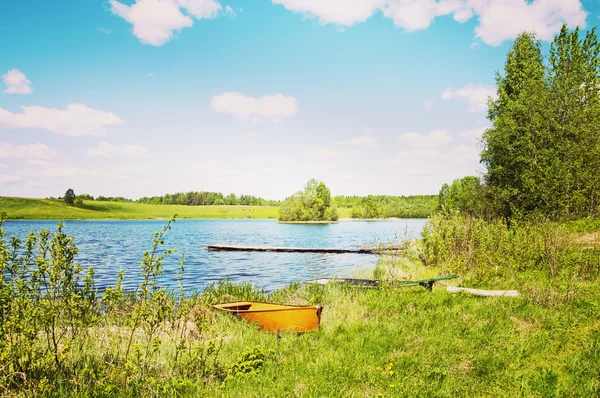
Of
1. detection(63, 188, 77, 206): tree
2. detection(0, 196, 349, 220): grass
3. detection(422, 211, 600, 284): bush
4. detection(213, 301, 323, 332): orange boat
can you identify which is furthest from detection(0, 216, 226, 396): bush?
detection(63, 188, 77, 206): tree

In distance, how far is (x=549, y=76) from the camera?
1166 inches

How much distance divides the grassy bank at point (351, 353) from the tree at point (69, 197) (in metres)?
172

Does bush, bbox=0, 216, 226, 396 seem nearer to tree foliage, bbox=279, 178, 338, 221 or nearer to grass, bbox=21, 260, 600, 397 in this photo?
grass, bbox=21, 260, 600, 397

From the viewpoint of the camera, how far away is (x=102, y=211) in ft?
516

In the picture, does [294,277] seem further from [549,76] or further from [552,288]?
[549,76]

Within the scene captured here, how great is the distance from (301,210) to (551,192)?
9536 centimetres

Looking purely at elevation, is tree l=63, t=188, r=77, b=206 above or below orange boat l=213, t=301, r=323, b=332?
above

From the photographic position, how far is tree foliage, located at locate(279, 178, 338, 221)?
118m

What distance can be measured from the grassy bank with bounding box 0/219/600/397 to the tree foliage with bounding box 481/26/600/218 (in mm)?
16903

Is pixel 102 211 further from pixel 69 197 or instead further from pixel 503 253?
pixel 503 253

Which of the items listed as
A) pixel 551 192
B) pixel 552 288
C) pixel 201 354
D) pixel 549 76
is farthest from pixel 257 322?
pixel 549 76

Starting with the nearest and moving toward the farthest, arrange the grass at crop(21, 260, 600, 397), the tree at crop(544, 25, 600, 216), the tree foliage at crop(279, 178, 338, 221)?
the grass at crop(21, 260, 600, 397) < the tree at crop(544, 25, 600, 216) < the tree foliage at crop(279, 178, 338, 221)

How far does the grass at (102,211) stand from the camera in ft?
441

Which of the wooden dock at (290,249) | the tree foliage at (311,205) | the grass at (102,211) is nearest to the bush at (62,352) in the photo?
the wooden dock at (290,249)
